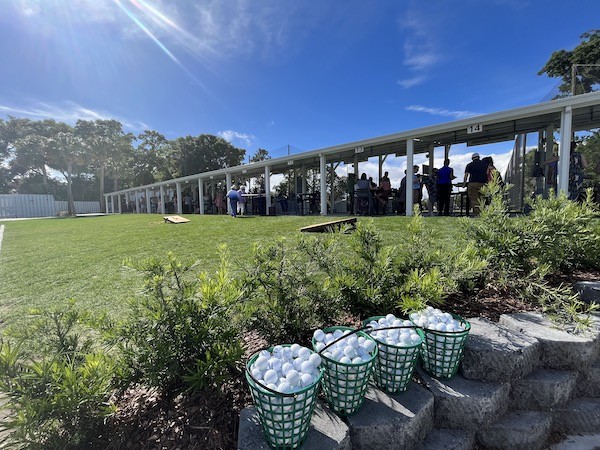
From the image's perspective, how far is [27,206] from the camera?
34656mm

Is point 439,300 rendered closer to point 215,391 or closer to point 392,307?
point 392,307

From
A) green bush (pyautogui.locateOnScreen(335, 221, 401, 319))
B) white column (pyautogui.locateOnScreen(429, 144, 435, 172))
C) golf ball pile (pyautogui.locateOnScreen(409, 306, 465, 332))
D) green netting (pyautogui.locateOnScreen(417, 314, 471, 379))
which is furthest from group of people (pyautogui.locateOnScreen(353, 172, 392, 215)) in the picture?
green netting (pyautogui.locateOnScreen(417, 314, 471, 379))

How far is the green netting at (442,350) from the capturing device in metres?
1.34

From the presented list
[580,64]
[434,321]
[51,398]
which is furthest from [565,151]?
[580,64]

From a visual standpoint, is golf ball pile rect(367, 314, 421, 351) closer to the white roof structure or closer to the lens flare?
the lens flare

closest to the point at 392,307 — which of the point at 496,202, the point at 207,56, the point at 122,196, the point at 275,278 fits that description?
the point at 275,278

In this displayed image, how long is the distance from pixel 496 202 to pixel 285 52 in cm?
974

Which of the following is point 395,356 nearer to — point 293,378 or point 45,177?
point 293,378

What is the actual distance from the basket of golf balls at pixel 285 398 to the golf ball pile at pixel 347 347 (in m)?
0.11

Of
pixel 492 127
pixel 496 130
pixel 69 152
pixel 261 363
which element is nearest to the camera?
pixel 261 363

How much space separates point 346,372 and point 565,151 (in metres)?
7.74

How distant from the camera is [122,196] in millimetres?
35594

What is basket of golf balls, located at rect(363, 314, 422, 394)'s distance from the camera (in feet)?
4.15

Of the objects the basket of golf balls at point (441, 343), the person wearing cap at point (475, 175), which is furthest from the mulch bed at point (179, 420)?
the person wearing cap at point (475, 175)
